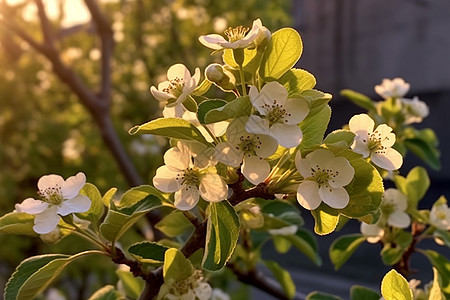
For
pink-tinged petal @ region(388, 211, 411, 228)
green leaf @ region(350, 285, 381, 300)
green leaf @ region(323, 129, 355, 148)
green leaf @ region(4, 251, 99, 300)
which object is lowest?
green leaf @ region(350, 285, 381, 300)

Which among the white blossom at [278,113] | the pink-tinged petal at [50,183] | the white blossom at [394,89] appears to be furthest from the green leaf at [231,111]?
the white blossom at [394,89]

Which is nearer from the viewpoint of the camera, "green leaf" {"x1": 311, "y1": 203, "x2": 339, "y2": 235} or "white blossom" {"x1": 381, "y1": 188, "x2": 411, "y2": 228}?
"green leaf" {"x1": 311, "y1": 203, "x2": 339, "y2": 235}

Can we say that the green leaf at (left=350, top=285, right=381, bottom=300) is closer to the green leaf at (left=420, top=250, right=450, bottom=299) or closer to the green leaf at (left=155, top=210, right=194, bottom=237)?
the green leaf at (left=420, top=250, right=450, bottom=299)

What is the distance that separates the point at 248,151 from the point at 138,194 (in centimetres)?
17

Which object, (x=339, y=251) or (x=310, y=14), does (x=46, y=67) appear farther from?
(x=310, y=14)

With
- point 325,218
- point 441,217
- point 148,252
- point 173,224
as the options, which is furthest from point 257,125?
point 441,217

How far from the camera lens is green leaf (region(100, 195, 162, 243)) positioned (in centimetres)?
55

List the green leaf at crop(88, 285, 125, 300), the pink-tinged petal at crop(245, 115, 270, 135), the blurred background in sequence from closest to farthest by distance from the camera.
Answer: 1. the pink-tinged petal at crop(245, 115, 270, 135)
2. the green leaf at crop(88, 285, 125, 300)
3. the blurred background

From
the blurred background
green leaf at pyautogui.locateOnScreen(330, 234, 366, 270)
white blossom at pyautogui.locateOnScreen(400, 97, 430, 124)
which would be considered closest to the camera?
green leaf at pyautogui.locateOnScreen(330, 234, 366, 270)

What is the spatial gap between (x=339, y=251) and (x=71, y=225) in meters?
0.51

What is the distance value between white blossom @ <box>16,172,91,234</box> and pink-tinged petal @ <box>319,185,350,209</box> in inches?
9.5

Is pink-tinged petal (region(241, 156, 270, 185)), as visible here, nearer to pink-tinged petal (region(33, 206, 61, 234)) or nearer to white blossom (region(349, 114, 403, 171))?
white blossom (region(349, 114, 403, 171))

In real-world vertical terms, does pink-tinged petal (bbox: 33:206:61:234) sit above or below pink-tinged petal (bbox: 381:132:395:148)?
below

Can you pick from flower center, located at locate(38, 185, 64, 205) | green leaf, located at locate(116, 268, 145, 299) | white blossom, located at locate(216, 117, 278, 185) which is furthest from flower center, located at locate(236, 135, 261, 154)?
green leaf, located at locate(116, 268, 145, 299)
